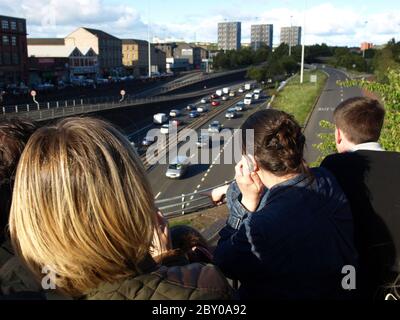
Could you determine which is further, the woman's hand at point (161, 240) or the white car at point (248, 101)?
the white car at point (248, 101)

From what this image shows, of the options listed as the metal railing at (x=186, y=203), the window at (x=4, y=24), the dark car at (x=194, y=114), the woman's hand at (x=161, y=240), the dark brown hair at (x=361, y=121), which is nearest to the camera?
the woman's hand at (x=161, y=240)

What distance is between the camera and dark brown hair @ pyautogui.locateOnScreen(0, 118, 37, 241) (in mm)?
1804

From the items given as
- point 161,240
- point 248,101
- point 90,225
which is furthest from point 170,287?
point 248,101

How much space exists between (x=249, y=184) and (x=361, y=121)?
3.04 feet

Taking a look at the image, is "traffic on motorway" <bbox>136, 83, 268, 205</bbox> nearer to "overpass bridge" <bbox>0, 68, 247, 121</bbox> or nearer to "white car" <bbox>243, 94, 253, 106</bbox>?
"overpass bridge" <bbox>0, 68, 247, 121</bbox>

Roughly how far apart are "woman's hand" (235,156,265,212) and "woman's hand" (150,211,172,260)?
1.37 feet

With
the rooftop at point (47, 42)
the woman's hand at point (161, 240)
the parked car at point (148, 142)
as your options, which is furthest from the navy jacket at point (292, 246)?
the rooftop at point (47, 42)

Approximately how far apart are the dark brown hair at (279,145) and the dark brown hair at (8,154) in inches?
38.9

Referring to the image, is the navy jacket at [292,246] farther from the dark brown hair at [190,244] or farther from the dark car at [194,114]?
the dark car at [194,114]

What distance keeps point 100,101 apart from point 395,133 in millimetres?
41651

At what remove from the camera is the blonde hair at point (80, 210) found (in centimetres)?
129

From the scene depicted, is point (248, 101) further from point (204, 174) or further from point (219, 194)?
point (219, 194)
